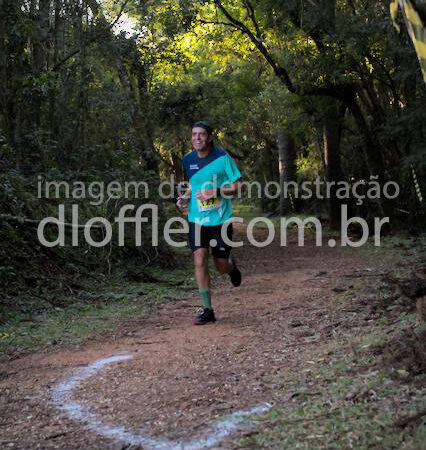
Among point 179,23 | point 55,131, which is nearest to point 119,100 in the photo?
point 55,131

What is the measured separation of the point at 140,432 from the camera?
4133mm

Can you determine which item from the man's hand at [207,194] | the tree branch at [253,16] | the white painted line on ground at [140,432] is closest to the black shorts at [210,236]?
the man's hand at [207,194]

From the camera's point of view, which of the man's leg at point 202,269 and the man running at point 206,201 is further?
the man's leg at point 202,269

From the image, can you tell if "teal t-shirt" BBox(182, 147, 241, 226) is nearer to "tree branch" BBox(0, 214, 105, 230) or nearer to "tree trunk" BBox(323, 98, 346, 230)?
"tree branch" BBox(0, 214, 105, 230)

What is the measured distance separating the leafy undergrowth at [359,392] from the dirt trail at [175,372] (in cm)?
17

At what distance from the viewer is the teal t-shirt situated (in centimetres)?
771

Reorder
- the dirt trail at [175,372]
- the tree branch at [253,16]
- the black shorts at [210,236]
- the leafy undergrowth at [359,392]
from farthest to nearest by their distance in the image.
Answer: the tree branch at [253,16] → the black shorts at [210,236] → the dirt trail at [175,372] → the leafy undergrowth at [359,392]

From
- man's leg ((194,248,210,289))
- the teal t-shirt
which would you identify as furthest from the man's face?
man's leg ((194,248,210,289))

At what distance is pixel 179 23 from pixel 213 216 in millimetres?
12800

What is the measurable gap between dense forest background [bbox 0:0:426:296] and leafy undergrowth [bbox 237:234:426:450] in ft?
17.9

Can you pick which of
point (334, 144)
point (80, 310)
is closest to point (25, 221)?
point (80, 310)

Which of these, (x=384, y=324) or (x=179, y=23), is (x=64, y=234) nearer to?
(x=384, y=324)

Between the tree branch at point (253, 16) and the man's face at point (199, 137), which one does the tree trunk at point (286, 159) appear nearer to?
the tree branch at point (253, 16)

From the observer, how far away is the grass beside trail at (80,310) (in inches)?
296
